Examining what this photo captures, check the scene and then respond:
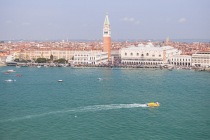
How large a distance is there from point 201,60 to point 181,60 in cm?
100

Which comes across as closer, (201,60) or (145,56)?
(201,60)

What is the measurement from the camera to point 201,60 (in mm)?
17391

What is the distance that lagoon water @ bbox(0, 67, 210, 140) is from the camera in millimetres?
6074

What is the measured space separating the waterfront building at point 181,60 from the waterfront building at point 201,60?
272 mm

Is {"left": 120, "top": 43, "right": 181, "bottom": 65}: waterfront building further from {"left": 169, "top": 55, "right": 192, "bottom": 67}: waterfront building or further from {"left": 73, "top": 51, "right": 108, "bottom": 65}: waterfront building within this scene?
{"left": 73, "top": 51, "right": 108, "bottom": 65}: waterfront building

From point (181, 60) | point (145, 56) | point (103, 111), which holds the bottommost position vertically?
point (103, 111)

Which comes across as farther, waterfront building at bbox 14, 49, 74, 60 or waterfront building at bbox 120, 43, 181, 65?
waterfront building at bbox 14, 49, 74, 60

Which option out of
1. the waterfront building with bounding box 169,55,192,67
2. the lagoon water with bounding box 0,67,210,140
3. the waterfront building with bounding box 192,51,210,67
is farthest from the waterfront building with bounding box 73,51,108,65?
the lagoon water with bounding box 0,67,210,140

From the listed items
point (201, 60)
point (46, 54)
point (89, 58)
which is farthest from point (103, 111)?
point (46, 54)

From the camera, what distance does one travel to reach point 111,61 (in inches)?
773

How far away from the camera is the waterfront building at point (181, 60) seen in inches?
701

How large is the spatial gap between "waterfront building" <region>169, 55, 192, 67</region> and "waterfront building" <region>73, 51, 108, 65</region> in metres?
3.41

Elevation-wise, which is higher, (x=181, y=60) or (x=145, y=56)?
(x=145, y=56)

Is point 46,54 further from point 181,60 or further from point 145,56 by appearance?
point 181,60
